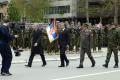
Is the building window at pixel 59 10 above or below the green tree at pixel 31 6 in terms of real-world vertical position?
below

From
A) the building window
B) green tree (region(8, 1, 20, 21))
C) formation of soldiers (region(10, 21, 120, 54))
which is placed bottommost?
the building window

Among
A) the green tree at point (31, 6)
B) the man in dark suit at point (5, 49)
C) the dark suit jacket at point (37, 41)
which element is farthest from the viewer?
the green tree at point (31, 6)

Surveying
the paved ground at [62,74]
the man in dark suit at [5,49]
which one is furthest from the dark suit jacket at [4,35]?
the paved ground at [62,74]

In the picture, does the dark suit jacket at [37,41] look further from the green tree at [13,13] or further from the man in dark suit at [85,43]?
the green tree at [13,13]

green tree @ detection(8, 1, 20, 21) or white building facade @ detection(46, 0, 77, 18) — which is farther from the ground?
green tree @ detection(8, 1, 20, 21)

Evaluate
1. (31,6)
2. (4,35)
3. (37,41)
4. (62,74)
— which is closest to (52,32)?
(37,41)

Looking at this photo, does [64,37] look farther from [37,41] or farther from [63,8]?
[63,8]

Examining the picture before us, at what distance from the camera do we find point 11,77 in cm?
1587

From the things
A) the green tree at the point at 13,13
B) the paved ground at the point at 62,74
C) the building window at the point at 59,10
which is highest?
the paved ground at the point at 62,74

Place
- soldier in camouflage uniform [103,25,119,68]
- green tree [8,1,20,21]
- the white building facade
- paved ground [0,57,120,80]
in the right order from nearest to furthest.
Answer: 1. paved ground [0,57,120,80]
2. soldier in camouflage uniform [103,25,119,68]
3. green tree [8,1,20,21]
4. the white building facade

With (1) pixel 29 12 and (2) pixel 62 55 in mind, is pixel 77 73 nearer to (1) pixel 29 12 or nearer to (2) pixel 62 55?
(2) pixel 62 55

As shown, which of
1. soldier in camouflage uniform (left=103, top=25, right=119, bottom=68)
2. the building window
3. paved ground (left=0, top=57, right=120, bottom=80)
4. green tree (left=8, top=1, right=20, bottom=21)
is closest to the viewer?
paved ground (left=0, top=57, right=120, bottom=80)

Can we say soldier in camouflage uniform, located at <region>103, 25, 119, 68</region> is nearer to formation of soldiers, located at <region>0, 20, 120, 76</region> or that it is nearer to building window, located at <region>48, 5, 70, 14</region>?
formation of soldiers, located at <region>0, 20, 120, 76</region>

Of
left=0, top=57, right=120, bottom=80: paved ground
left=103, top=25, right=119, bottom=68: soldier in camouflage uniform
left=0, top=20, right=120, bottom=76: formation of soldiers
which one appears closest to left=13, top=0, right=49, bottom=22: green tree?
left=0, top=20, right=120, bottom=76: formation of soldiers
